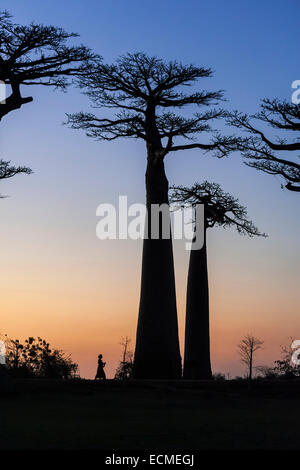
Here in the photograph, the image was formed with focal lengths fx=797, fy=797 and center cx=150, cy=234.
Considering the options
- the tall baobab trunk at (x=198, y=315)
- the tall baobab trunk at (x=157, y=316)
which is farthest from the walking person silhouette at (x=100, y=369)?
the tall baobab trunk at (x=198, y=315)

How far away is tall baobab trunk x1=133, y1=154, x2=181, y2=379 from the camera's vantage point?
24.4m

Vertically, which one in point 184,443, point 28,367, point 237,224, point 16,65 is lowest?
point 184,443

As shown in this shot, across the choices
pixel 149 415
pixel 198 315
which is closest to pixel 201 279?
pixel 198 315

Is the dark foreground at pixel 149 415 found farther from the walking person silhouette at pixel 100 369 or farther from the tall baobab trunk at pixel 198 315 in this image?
the tall baobab trunk at pixel 198 315

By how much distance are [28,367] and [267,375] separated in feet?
32.1

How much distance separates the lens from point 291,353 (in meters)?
30.6

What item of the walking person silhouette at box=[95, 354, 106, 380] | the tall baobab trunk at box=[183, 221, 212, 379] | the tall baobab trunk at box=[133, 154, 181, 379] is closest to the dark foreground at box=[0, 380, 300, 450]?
the tall baobab trunk at box=[133, 154, 181, 379]

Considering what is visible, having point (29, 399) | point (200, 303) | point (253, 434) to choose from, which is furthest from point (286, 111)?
point (253, 434)

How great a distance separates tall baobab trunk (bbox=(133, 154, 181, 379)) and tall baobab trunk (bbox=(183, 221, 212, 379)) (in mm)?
3308

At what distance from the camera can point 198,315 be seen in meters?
28.4

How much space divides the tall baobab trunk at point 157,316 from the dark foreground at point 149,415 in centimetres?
453

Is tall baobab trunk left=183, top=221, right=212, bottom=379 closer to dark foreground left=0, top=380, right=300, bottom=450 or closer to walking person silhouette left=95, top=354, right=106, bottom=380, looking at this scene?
walking person silhouette left=95, top=354, right=106, bottom=380

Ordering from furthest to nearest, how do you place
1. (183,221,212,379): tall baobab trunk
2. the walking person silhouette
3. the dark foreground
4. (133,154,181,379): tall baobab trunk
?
(183,221,212,379): tall baobab trunk < (133,154,181,379): tall baobab trunk < the walking person silhouette < the dark foreground

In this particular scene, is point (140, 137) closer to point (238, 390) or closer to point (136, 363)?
point (136, 363)
